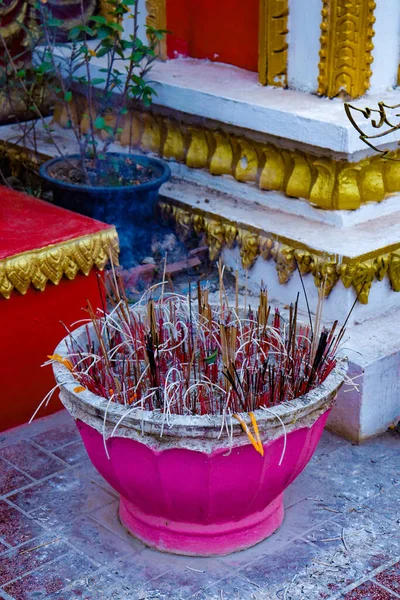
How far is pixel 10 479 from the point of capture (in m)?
3.72

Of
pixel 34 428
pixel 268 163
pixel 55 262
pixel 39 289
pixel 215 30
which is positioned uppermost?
pixel 215 30

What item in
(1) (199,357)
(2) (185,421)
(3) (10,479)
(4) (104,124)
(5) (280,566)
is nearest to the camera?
(2) (185,421)

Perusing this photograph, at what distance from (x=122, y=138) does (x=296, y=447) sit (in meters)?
2.79

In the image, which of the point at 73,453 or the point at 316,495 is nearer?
the point at 316,495

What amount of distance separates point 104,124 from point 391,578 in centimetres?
275

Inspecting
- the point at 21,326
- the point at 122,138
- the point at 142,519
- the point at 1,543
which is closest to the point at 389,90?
the point at 122,138

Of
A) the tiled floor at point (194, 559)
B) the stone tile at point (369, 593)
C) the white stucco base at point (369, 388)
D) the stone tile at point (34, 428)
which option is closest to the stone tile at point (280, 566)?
the tiled floor at point (194, 559)

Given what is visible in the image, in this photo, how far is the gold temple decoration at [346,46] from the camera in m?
4.10

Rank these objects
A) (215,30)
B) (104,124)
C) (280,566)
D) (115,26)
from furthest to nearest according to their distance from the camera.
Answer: (215,30)
(104,124)
(115,26)
(280,566)

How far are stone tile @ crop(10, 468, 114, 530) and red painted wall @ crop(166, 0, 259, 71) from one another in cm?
240

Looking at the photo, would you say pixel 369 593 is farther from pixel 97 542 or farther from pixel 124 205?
pixel 124 205

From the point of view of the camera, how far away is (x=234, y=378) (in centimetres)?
307

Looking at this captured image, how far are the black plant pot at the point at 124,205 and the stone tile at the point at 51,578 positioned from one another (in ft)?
5.98

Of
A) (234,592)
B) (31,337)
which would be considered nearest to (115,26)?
(31,337)
